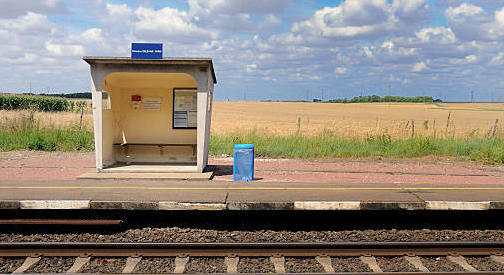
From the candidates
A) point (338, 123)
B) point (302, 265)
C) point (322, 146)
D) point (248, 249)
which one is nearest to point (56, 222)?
point (248, 249)

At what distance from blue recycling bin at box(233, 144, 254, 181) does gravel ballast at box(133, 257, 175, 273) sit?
401cm

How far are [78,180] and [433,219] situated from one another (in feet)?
22.6

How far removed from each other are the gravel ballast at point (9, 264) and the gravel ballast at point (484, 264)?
598 centimetres

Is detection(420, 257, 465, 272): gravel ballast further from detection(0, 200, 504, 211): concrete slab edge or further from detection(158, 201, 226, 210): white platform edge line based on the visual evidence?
detection(158, 201, 226, 210): white platform edge line

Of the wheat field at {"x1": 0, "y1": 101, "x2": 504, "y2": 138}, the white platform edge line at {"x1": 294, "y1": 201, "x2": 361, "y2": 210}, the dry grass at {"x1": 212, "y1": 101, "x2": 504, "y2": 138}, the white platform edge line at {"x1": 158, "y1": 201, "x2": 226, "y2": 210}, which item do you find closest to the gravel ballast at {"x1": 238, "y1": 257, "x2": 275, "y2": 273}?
the white platform edge line at {"x1": 158, "y1": 201, "x2": 226, "y2": 210}

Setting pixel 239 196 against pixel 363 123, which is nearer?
pixel 239 196

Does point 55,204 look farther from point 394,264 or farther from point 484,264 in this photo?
point 484,264

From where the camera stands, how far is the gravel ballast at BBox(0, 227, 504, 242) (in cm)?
652

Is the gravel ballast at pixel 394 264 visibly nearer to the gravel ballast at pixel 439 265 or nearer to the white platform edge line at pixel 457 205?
the gravel ballast at pixel 439 265

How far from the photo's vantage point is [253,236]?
21.9 feet

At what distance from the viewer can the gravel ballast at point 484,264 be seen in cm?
570

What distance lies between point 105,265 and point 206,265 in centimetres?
131

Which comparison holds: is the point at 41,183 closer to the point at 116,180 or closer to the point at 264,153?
the point at 116,180

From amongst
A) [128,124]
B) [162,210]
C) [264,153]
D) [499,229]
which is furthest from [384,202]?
[264,153]
